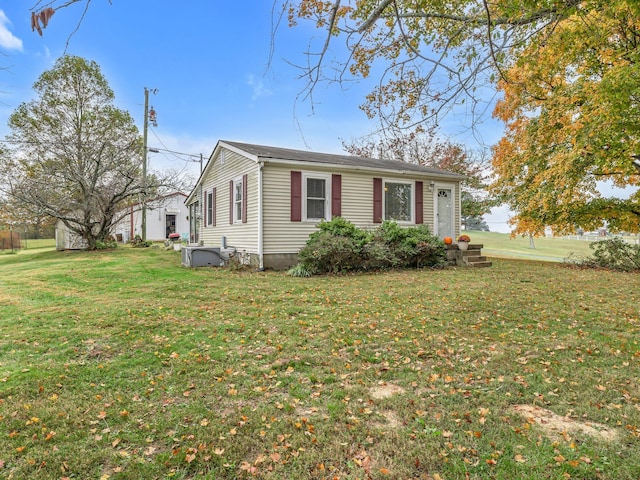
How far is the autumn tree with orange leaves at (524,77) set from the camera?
3.82 m

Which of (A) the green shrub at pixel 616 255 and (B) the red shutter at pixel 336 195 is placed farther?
(A) the green shrub at pixel 616 255

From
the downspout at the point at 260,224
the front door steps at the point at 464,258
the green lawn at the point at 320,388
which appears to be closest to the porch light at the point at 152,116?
the downspout at the point at 260,224


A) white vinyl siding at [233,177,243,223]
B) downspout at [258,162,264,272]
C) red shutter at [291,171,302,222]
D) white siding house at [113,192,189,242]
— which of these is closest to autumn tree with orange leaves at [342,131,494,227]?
white vinyl siding at [233,177,243,223]

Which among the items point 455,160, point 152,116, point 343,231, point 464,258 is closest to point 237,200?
point 343,231

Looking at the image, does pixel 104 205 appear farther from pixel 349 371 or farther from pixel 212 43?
pixel 349 371

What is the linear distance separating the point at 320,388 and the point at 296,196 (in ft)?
26.5

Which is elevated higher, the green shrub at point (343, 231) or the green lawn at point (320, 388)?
the green shrub at point (343, 231)

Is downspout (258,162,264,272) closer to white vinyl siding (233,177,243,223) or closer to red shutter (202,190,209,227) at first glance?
white vinyl siding (233,177,243,223)

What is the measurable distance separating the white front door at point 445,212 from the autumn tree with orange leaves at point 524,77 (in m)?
2.61

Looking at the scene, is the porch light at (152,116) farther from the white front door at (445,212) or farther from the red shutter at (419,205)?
the white front door at (445,212)

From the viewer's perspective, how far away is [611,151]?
10430 mm

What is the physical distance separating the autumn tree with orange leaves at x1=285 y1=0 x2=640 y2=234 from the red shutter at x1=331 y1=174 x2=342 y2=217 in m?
5.11

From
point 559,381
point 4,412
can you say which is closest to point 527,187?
point 559,381

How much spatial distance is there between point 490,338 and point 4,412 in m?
4.94
